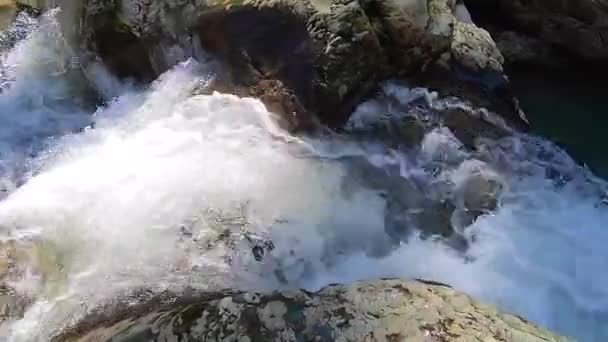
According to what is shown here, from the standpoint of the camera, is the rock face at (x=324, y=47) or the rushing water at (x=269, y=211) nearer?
the rushing water at (x=269, y=211)

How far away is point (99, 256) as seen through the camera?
134 inches

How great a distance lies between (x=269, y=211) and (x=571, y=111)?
310 centimetres

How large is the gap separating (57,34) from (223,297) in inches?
143

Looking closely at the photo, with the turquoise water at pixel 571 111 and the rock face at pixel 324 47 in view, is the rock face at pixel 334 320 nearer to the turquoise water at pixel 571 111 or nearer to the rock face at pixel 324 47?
the rock face at pixel 324 47

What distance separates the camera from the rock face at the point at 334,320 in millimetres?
2664

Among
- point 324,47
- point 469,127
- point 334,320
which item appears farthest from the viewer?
point 469,127

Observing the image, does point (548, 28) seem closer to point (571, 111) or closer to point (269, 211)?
point (571, 111)

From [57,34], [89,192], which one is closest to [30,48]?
[57,34]

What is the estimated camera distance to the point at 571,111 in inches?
219

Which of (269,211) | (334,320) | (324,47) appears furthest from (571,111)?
(334,320)

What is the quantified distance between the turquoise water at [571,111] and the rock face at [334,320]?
2559 mm

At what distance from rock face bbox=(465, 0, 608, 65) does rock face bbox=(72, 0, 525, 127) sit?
4.52ft

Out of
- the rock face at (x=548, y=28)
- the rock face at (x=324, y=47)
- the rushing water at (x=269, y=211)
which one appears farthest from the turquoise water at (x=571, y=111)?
the rock face at (x=324, y=47)

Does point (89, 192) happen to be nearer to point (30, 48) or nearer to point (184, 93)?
point (184, 93)
